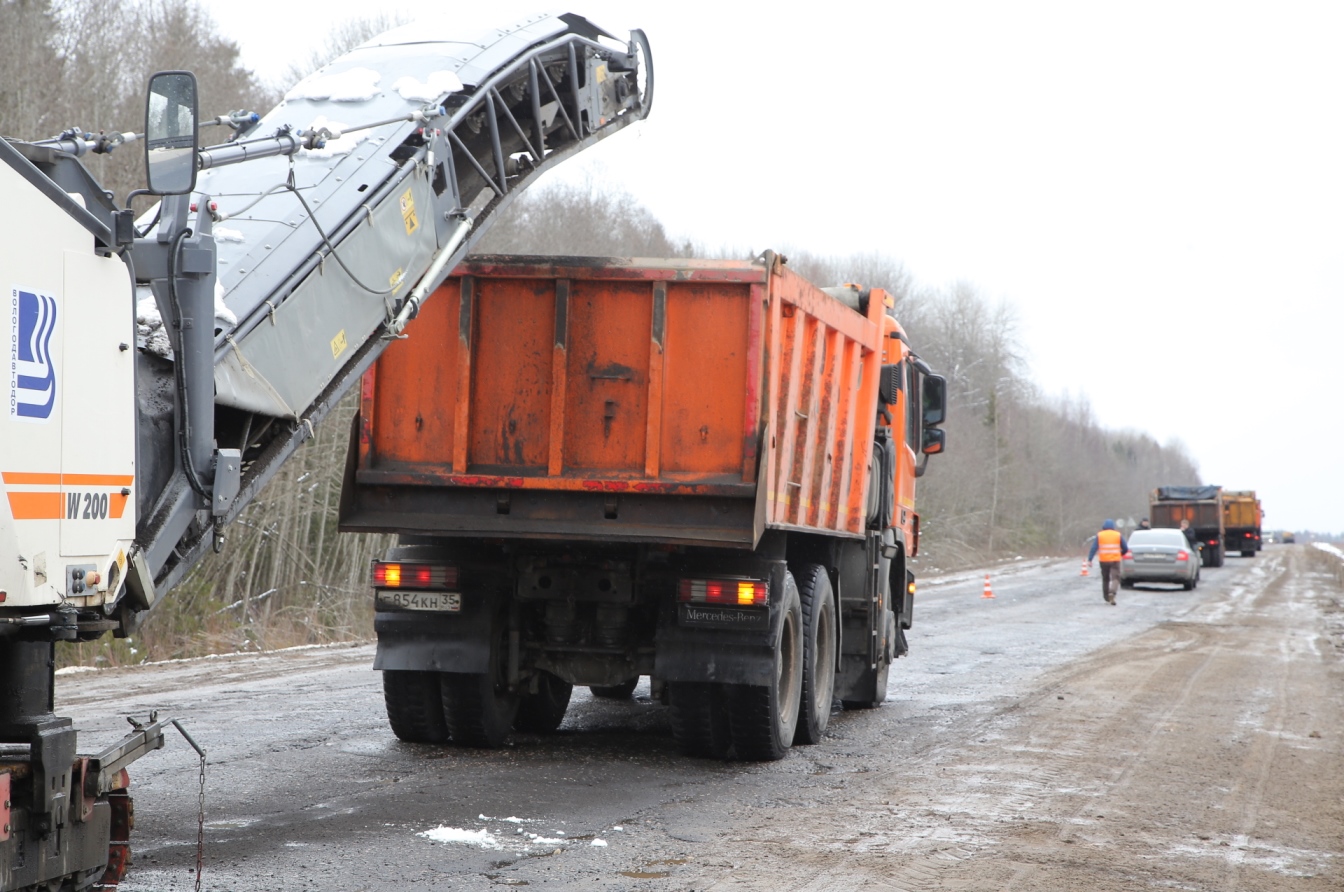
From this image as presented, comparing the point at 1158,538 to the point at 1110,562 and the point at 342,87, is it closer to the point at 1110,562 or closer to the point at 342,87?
the point at 1110,562

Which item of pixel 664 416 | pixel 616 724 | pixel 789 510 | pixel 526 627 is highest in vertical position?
pixel 664 416

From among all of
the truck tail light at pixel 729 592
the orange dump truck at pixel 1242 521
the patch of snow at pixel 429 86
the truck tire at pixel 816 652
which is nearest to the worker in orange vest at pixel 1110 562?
the truck tire at pixel 816 652

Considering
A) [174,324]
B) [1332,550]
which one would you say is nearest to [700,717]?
[174,324]

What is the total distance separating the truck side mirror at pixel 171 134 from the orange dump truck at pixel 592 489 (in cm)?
380

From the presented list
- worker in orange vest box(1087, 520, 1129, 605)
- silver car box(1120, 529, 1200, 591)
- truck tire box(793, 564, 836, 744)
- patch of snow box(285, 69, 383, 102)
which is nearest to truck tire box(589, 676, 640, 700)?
truck tire box(793, 564, 836, 744)

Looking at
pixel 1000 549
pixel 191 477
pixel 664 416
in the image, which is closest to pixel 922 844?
pixel 664 416

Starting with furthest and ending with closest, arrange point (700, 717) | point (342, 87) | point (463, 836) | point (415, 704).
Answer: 1. point (415, 704)
2. point (700, 717)
3. point (342, 87)
4. point (463, 836)

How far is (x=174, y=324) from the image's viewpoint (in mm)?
4641

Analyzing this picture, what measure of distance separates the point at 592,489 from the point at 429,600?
49.3 inches

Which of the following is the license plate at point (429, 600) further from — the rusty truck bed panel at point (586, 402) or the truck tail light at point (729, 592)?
the truck tail light at point (729, 592)

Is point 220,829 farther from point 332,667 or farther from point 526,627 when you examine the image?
point 332,667

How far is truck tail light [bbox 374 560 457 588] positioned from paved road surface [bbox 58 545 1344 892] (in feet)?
3.31

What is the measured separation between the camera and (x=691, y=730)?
8281 millimetres

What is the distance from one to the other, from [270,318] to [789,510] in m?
3.74
